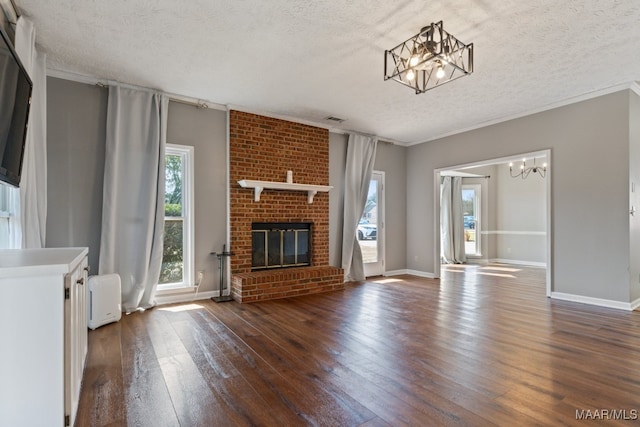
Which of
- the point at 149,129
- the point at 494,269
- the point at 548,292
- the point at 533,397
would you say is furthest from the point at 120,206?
the point at 494,269

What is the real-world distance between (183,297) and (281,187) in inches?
80.1

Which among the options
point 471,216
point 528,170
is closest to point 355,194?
point 471,216

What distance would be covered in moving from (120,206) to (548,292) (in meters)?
→ 5.70

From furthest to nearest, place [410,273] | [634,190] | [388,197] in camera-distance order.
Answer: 1. [410,273]
2. [388,197]
3. [634,190]

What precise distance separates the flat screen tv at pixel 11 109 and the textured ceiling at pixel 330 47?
0.94 meters

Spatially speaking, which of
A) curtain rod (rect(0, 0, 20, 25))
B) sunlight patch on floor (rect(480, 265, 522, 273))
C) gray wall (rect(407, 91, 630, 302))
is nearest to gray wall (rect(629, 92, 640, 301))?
gray wall (rect(407, 91, 630, 302))

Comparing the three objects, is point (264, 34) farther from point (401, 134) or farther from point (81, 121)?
point (401, 134)

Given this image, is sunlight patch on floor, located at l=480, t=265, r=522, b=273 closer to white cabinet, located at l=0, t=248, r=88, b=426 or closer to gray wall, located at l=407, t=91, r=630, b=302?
gray wall, located at l=407, t=91, r=630, b=302

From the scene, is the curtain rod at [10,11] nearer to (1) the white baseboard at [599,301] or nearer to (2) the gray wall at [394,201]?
(2) the gray wall at [394,201]

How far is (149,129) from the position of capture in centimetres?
397

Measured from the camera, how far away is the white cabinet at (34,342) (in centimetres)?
135

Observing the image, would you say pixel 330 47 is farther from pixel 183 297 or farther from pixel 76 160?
pixel 183 297

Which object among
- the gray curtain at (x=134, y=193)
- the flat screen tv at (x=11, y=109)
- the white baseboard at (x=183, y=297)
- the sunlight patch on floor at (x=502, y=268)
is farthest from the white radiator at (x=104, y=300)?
the sunlight patch on floor at (x=502, y=268)

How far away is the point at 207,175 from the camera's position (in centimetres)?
446
